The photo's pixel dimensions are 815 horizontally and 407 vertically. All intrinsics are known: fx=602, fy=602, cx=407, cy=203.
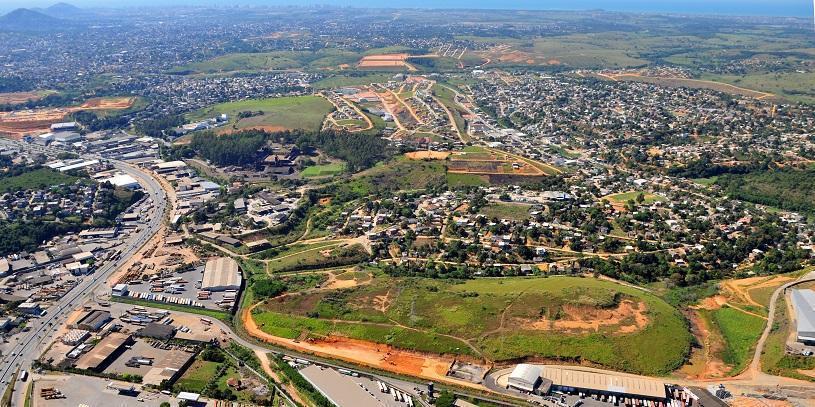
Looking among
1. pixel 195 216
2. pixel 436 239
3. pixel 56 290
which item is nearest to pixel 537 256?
pixel 436 239

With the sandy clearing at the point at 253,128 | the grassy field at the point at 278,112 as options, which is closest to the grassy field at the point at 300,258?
the grassy field at the point at 278,112

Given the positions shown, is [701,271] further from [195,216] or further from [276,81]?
[276,81]

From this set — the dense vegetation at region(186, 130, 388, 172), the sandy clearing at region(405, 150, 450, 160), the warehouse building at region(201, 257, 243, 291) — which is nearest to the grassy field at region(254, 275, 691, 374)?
the warehouse building at region(201, 257, 243, 291)

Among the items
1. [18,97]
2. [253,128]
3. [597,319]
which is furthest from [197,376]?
[18,97]

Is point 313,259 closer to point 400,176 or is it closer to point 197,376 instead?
point 197,376

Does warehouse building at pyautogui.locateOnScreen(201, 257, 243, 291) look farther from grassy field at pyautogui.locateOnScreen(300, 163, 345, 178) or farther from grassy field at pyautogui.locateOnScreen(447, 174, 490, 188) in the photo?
grassy field at pyautogui.locateOnScreen(447, 174, 490, 188)

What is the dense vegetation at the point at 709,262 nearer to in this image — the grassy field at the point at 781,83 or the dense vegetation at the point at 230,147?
the dense vegetation at the point at 230,147
